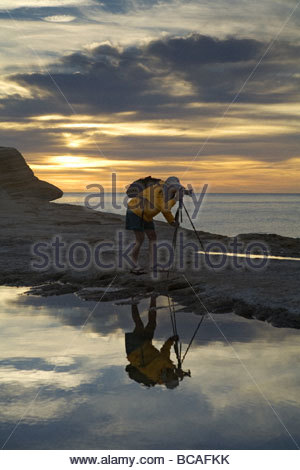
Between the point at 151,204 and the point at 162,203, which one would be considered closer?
the point at 162,203

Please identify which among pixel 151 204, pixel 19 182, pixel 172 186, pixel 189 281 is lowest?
pixel 189 281

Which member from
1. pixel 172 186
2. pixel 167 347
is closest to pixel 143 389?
pixel 167 347

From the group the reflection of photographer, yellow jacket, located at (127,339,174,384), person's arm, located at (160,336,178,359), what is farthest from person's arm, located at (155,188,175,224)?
yellow jacket, located at (127,339,174,384)

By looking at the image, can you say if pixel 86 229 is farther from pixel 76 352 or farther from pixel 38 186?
pixel 38 186

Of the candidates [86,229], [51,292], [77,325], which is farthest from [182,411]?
[86,229]

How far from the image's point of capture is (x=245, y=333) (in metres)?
7.17

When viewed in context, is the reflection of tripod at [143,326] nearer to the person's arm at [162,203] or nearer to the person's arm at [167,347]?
the person's arm at [167,347]

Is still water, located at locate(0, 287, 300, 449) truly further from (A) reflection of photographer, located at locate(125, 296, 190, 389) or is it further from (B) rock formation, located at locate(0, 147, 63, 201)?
(B) rock formation, located at locate(0, 147, 63, 201)

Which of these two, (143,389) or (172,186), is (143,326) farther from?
(172,186)

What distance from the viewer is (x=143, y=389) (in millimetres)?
5223

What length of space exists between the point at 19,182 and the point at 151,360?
35.2 m

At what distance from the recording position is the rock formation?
38281mm

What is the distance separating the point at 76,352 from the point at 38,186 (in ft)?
115

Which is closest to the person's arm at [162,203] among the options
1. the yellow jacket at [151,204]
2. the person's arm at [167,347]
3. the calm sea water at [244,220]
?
the yellow jacket at [151,204]
